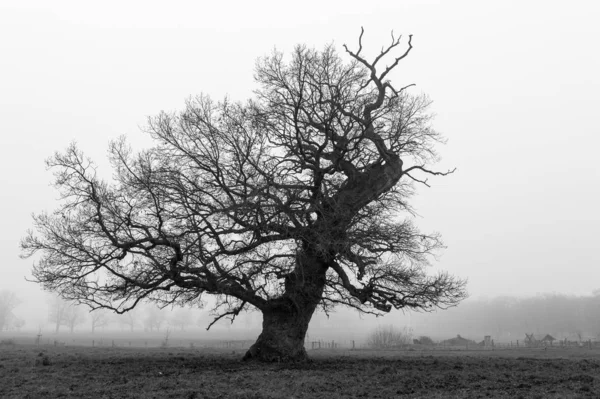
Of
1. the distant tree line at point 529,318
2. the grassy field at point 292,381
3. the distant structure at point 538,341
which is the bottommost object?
the grassy field at point 292,381

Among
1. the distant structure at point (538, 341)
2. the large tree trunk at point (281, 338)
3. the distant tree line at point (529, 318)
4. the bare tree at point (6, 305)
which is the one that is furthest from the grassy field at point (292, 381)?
the bare tree at point (6, 305)

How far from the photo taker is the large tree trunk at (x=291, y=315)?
56.6ft

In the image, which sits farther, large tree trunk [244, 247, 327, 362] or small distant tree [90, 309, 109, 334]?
small distant tree [90, 309, 109, 334]

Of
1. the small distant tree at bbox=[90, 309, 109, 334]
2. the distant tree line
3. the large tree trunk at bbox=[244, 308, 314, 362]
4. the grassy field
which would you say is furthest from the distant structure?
the small distant tree at bbox=[90, 309, 109, 334]

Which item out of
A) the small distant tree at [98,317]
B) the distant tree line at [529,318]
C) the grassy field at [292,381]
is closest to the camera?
the grassy field at [292,381]

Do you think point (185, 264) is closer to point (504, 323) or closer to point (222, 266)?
point (222, 266)

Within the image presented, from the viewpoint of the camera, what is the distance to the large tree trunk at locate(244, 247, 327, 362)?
1727cm

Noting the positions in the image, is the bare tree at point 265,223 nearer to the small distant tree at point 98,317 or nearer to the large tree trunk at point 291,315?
the large tree trunk at point 291,315

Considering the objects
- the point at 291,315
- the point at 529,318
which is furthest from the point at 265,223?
the point at 529,318

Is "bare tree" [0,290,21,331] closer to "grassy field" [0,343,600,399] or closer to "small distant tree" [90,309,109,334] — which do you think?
"small distant tree" [90,309,109,334]

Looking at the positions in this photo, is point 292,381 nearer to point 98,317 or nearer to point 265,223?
point 265,223

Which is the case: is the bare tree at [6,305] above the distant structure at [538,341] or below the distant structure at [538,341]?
above

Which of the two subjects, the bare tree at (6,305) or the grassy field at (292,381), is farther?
the bare tree at (6,305)

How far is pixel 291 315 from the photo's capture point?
17750 millimetres
